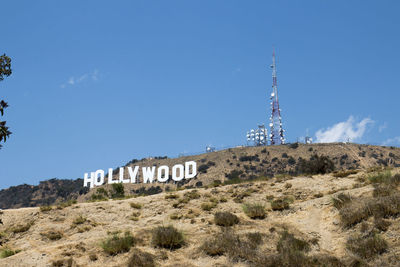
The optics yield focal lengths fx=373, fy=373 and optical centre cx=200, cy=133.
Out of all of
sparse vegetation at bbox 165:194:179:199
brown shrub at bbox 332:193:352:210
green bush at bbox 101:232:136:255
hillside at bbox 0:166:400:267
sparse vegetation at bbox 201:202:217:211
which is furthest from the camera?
sparse vegetation at bbox 165:194:179:199

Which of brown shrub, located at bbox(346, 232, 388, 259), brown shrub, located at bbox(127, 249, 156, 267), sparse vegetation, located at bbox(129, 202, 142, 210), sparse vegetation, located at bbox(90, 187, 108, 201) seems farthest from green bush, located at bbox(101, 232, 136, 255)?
sparse vegetation, located at bbox(90, 187, 108, 201)

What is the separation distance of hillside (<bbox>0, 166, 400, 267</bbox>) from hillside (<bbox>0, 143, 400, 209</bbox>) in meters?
64.8

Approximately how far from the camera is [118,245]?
1794cm

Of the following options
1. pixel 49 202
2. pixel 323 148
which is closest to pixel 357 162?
pixel 323 148

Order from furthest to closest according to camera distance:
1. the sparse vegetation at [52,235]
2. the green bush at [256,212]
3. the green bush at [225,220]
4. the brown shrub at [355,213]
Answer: the sparse vegetation at [52,235]
the green bush at [256,212]
the green bush at [225,220]
the brown shrub at [355,213]

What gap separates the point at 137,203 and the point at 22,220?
911 centimetres

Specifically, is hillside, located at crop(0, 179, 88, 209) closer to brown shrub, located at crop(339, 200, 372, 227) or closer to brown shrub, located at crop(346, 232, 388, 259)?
brown shrub, located at crop(339, 200, 372, 227)

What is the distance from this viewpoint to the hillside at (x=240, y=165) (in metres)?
96.8

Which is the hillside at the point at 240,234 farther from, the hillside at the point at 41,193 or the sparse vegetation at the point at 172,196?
the hillside at the point at 41,193

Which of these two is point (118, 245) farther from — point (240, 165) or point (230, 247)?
point (240, 165)

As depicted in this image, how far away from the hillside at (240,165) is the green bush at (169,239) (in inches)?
2890

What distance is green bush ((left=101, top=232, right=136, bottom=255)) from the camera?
1783 cm

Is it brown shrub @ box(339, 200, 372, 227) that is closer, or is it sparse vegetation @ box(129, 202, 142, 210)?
brown shrub @ box(339, 200, 372, 227)

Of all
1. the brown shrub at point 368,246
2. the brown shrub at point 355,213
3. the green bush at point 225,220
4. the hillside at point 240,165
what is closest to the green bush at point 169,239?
the green bush at point 225,220
